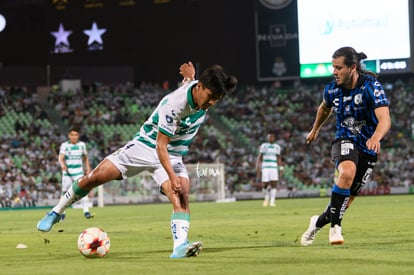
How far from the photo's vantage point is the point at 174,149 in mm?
10367

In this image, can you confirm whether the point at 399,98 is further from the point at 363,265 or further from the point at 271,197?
the point at 363,265

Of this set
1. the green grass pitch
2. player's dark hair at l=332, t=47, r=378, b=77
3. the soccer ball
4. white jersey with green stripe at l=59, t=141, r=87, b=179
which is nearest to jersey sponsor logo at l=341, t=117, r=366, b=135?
player's dark hair at l=332, t=47, r=378, b=77

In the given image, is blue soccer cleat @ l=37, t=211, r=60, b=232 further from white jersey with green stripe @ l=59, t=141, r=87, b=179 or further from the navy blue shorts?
white jersey with green stripe @ l=59, t=141, r=87, b=179

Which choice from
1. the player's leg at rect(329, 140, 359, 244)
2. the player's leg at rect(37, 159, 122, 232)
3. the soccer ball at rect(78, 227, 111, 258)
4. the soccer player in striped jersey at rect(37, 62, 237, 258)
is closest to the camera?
the soccer player in striped jersey at rect(37, 62, 237, 258)

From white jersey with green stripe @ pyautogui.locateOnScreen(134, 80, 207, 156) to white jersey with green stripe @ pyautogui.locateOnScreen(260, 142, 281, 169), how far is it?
19.0 meters

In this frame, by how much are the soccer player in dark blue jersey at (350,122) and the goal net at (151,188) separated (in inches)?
999

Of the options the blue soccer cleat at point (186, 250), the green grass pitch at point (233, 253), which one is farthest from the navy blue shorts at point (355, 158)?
the blue soccer cleat at point (186, 250)

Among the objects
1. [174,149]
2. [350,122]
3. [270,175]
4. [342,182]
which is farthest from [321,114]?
[270,175]

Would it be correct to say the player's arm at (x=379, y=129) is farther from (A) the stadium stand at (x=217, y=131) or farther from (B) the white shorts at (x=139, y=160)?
(A) the stadium stand at (x=217, y=131)

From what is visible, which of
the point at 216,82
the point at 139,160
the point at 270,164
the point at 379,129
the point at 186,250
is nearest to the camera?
the point at 216,82

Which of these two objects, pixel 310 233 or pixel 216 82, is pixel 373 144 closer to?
pixel 310 233

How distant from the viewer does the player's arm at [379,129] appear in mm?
9883

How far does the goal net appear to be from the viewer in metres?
36.6

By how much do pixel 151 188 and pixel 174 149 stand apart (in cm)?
2662
